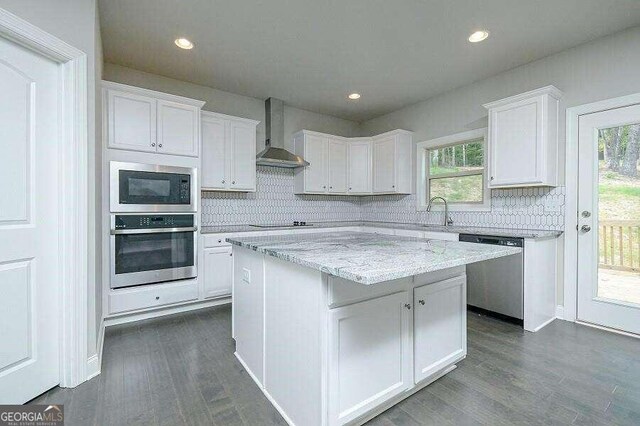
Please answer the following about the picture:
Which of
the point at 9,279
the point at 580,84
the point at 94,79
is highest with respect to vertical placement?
the point at 580,84

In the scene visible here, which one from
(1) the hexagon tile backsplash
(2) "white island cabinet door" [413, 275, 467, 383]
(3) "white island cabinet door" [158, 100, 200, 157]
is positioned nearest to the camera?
(2) "white island cabinet door" [413, 275, 467, 383]

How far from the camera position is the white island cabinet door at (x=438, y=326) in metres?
1.69

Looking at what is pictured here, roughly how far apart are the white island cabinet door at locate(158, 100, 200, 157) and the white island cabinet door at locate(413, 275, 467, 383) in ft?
8.92

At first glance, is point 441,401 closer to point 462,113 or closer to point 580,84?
point 580,84

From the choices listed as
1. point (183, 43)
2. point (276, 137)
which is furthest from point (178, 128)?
point (276, 137)

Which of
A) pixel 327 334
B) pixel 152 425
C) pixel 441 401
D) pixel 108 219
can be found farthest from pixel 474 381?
pixel 108 219

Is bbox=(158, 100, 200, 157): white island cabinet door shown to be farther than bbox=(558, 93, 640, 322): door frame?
Yes

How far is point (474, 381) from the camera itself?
1.90 metres

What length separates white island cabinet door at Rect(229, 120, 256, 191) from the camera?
3715 millimetres

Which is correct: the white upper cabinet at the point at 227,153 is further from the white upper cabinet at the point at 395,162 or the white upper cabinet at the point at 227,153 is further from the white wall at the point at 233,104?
the white upper cabinet at the point at 395,162

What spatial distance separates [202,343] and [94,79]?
2.08 metres

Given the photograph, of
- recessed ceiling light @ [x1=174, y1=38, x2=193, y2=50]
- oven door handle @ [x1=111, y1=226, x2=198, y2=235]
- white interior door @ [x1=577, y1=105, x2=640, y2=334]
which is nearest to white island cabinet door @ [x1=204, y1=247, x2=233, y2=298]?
oven door handle @ [x1=111, y1=226, x2=198, y2=235]

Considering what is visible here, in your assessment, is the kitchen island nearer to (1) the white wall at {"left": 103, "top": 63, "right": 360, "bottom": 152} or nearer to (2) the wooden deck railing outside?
(2) the wooden deck railing outside

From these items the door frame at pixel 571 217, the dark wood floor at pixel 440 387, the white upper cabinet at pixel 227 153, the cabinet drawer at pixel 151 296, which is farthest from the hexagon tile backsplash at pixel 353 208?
the dark wood floor at pixel 440 387
